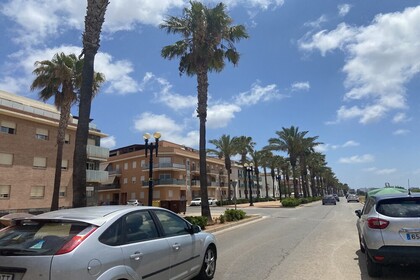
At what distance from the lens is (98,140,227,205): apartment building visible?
6406 centimetres

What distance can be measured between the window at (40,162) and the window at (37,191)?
6.44ft

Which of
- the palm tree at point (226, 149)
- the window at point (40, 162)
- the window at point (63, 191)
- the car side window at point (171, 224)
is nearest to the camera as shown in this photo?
the car side window at point (171, 224)

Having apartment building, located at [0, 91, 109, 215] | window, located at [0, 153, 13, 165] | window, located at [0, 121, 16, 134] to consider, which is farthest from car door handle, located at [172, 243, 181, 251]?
window, located at [0, 121, 16, 134]

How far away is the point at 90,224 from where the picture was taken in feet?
14.0

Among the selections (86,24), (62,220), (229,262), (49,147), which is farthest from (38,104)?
(62,220)

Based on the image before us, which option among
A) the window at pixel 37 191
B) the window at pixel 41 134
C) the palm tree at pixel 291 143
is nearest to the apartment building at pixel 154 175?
the palm tree at pixel 291 143

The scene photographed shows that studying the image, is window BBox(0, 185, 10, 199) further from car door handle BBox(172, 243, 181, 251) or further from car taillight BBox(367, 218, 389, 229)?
car taillight BBox(367, 218, 389, 229)

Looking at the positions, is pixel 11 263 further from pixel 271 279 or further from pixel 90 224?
pixel 271 279

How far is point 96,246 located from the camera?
406cm

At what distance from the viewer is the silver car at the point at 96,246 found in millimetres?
3762

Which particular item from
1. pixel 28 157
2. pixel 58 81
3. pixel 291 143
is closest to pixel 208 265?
pixel 58 81

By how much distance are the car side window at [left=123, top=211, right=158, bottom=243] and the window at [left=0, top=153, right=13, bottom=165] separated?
2946 centimetres

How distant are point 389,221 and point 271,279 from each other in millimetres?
2372

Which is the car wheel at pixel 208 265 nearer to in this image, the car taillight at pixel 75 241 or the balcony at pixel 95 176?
the car taillight at pixel 75 241
